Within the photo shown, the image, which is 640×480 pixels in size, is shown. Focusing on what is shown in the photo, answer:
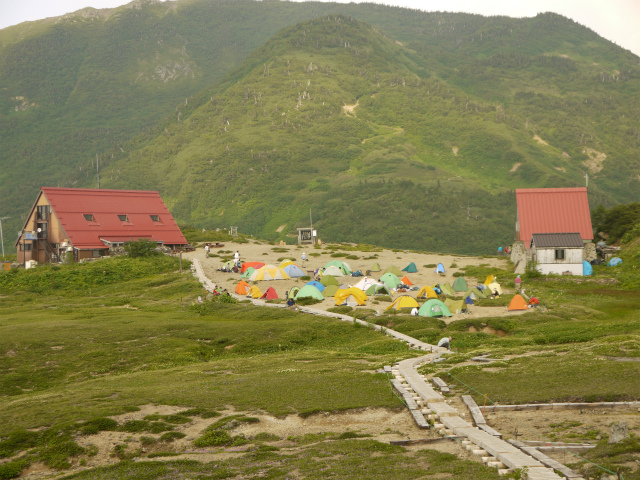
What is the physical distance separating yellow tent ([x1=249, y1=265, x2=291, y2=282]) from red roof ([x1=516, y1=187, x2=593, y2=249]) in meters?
32.6

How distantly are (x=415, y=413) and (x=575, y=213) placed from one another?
6898cm

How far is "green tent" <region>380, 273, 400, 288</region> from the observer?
69562 mm

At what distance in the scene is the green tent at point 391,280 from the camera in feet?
228

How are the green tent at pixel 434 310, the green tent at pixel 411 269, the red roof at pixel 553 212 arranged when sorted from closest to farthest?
the green tent at pixel 434 310, the green tent at pixel 411 269, the red roof at pixel 553 212

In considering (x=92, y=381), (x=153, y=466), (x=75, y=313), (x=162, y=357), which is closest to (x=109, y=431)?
(x=153, y=466)

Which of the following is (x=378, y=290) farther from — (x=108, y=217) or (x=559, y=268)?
(x=108, y=217)

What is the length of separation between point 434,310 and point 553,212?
40.4 m

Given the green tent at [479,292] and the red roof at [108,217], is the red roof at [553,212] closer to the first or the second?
the green tent at [479,292]

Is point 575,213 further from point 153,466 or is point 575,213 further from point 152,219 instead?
point 153,466

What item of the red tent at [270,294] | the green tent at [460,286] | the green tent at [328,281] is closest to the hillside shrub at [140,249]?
the red tent at [270,294]

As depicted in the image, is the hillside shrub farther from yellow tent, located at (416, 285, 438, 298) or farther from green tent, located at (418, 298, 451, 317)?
green tent, located at (418, 298, 451, 317)

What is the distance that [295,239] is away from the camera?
172 metres

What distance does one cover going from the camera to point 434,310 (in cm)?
5338

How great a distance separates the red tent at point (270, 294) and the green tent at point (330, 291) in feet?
17.0
